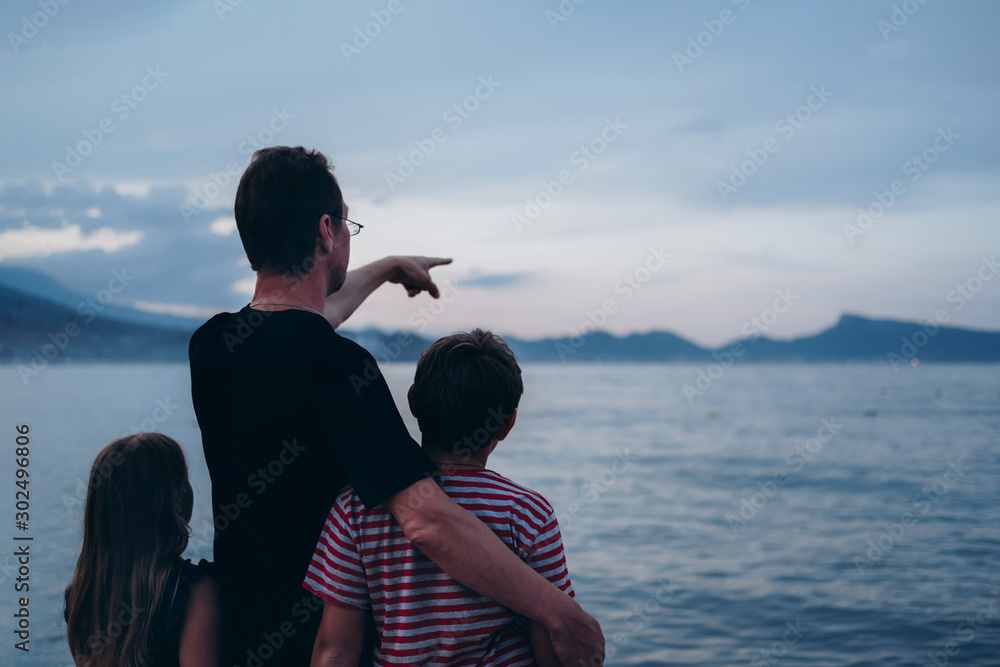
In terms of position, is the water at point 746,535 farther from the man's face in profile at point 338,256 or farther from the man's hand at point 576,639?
the man's hand at point 576,639

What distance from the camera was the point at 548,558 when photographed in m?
1.55

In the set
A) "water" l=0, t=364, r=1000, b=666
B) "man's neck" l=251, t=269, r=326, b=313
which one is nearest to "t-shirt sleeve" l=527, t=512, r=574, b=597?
"man's neck" l=251, t=269, r=326, b=313

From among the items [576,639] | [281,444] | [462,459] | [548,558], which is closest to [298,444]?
[281,444]

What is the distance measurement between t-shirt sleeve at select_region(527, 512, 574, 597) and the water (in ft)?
4.96

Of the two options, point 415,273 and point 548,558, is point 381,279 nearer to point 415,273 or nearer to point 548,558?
point 415,273

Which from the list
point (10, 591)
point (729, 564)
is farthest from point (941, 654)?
point (10, 591)

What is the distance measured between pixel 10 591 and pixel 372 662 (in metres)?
8.86

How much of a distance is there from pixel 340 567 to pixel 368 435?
13.6 inches

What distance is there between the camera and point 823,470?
21016 millimetres

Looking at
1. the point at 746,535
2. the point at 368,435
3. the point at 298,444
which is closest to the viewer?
the point at 368,435

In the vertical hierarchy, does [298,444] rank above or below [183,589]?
above

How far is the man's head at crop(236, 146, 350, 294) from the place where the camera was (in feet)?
5.15

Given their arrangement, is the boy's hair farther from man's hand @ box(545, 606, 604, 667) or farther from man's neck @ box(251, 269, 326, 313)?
man's hand @ box(545, 606, 604, 667)

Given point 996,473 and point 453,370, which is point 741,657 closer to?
point 453,370
